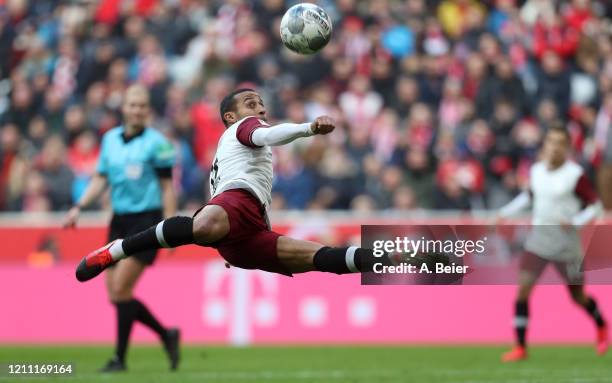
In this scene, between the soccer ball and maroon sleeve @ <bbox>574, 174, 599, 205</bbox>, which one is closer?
the soccer ball

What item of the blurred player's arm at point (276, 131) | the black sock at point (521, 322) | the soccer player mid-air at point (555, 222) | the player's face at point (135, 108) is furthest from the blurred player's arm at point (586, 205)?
the blurred player's arm at point (276, 131)

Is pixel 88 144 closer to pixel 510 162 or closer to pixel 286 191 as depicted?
pixel 286 191

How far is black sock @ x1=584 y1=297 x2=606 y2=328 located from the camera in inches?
556

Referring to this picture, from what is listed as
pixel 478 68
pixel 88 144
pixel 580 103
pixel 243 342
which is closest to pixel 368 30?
pixel 478 68

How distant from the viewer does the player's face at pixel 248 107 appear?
1028 centimetres

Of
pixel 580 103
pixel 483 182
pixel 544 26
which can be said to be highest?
pixel 544 26

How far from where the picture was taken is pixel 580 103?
20.2 metres

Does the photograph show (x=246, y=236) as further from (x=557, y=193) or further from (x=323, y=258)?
(x=557, y=193)

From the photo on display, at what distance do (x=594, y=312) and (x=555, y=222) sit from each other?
3.42 feet

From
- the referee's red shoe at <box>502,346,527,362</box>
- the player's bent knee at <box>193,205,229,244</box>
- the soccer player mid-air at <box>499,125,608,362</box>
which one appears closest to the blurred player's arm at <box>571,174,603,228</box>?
the soccer player mid-air at <box>499,125,608,362</box>

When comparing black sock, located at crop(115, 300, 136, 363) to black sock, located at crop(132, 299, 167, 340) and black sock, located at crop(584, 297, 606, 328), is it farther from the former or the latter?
black sock, located at crop(584, 297, 606, 328)

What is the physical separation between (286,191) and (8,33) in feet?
20.8

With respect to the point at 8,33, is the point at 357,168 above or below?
below

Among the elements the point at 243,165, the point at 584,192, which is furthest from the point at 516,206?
the point at 243,165
